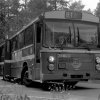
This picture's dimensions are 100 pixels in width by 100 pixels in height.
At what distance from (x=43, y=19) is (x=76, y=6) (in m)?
54.2

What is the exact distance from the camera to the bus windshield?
1517cm

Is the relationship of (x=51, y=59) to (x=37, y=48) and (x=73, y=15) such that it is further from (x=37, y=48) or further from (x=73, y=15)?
(x=73, y=15)

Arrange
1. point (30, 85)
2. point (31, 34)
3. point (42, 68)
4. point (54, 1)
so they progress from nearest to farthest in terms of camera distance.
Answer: point (42, 68), point (31, 34), point (30, 85), point (54, 1)

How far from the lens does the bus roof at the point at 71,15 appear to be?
15.5 metres

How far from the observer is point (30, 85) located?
718 inches

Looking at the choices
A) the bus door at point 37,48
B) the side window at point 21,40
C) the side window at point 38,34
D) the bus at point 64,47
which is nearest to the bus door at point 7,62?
the side window at point 21,40

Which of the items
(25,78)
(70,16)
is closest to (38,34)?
(70,16)

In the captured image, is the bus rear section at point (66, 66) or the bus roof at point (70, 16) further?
the bus roof at point (70, 16)

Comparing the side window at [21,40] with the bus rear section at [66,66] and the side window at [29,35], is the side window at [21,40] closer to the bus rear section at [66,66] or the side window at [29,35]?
the side window at [29,35]

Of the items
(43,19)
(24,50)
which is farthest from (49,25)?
(24,50)

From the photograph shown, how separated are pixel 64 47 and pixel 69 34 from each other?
0.64 meters

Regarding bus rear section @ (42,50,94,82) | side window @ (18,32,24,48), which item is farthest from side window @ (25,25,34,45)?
bus rear section @ (42,50,94,82)

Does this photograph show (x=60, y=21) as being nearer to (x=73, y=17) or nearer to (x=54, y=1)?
(x=73, y=17)

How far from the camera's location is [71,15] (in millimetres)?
15867
